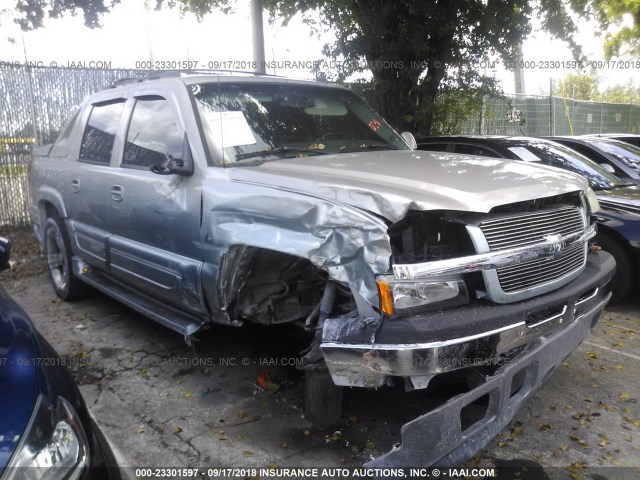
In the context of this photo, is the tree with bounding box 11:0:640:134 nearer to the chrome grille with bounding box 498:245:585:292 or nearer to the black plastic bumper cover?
the chrome grille with bounding box 498:245:585:292

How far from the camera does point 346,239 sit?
2.49 metres

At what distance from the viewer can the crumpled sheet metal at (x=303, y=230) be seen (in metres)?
2.42

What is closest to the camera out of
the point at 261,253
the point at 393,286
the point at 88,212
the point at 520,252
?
the point at 393,286

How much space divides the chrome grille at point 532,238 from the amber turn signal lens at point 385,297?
558 millimetres

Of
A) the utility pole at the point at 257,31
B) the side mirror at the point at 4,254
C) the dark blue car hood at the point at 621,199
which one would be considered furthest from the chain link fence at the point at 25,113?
the dark blue car hood at the point at 621,199

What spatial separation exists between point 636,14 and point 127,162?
1215 centimetres

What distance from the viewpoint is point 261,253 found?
3094mm

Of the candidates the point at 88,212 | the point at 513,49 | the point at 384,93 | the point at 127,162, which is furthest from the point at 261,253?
the point at 513,49

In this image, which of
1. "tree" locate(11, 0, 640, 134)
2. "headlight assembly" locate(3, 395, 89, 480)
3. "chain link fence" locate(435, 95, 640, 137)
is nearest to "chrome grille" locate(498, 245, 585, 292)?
"headlight assembly" locate(3, 395, 89, 480)

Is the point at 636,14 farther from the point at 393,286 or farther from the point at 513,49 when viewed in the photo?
the point at 393,286

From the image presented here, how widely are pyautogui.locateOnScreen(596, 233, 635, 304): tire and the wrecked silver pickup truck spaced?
1633 millimetres

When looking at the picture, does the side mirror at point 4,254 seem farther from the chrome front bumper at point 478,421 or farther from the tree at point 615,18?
the tree at point 615,18

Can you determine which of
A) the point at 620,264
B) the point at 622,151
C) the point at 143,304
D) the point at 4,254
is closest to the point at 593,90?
the point at 622,151

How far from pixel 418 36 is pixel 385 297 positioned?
5.63 m
